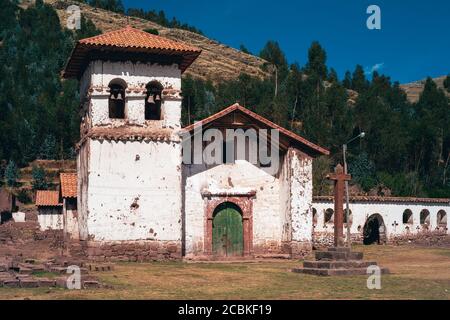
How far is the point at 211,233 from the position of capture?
24781mm

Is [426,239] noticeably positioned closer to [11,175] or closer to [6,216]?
[6,216]

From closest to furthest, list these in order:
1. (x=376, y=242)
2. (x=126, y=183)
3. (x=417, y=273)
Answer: (x=417, y=273), (x=126, y=183), (x=376, y=242)

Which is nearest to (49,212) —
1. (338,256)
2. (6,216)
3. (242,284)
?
(6,216)

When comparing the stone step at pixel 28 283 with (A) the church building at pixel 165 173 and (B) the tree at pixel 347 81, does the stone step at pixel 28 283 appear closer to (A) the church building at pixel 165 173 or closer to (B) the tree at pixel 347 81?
(A) the church building at pixel 165 173

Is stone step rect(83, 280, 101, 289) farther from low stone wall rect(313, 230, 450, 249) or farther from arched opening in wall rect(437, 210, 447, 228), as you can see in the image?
arched opening in wall rect(437, 210, 447, 228)

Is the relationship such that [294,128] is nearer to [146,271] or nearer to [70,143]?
[70,143]

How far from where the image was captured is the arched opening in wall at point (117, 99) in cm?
2345

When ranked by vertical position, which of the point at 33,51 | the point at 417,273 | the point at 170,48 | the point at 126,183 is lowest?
the point at 417,273

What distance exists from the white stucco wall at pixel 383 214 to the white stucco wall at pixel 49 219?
15.8m

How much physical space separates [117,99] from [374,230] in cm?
1775

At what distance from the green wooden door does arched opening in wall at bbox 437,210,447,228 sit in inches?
657

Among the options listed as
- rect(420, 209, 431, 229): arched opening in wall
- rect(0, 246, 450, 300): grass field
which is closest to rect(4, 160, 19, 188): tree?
rect(420, 209, 431, 229): arched opening in wall
